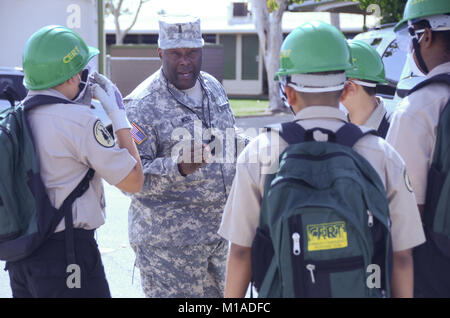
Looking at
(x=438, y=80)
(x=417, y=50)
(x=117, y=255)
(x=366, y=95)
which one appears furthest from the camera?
(x=117, y=255)

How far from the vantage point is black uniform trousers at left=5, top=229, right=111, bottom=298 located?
2.77 m

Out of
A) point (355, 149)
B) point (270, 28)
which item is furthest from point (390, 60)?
point (270, 28)

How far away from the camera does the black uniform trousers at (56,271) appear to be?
2.77 meters

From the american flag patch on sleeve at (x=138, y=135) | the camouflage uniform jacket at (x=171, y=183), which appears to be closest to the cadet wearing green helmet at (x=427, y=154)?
the camouflage uniform jacket at (x=171, y=183)

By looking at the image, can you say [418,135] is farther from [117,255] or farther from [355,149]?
[117,255]

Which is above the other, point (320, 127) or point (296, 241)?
point (320, 127)

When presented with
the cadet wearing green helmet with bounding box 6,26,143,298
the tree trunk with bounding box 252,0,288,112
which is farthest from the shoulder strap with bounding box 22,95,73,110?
the tree trunk with bounding box 252,0,288,112

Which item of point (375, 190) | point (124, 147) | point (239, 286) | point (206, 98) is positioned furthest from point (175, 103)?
point (375, 190)

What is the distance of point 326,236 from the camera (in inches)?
80.7

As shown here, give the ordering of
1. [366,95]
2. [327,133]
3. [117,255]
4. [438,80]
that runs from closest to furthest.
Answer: [327,133] < [438,80] < [366,95] < [117,255]

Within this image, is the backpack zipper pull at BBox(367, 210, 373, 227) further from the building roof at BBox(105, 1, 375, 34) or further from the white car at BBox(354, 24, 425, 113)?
the building roof at BBox(105, 1, 375, 34)

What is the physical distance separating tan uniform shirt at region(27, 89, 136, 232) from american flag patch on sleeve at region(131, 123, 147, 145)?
0.55 m

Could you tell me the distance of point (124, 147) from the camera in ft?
9.92

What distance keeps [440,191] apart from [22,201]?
171cm
